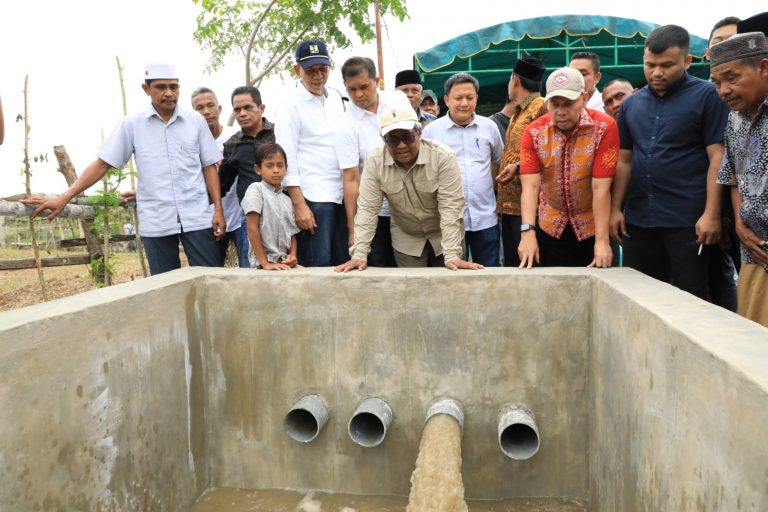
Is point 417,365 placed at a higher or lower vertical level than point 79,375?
lower

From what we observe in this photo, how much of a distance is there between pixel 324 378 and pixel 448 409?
746mm

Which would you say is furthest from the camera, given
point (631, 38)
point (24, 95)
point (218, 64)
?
point (218, 64)

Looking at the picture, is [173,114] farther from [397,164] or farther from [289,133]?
[397,164]

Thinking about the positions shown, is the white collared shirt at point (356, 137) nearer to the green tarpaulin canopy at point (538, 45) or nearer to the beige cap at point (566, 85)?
the beige cap at point (566, 85)

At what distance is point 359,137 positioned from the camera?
4.14m

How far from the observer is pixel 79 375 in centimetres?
253

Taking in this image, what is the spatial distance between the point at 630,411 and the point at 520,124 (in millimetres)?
2246

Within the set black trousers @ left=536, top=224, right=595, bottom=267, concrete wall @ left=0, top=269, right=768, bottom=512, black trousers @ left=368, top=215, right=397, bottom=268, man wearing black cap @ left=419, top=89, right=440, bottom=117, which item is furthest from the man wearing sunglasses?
man wearing black cap @ left=419, top=89, right=440, bottom=117

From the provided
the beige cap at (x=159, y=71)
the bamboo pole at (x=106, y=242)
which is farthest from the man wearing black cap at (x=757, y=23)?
the bamboo pole at (x=106, y=242)

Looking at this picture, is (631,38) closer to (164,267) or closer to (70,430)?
(164,267)

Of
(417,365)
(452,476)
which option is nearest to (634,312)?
(452,476)

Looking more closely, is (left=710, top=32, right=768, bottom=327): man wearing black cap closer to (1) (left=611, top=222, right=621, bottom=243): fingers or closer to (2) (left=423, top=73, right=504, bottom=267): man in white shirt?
(1) (left=611, top=222, right=621, bottom=243): fingers

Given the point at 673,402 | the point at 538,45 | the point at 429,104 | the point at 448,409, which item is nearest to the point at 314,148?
the point at 448,409

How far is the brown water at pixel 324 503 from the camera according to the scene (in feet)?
10.8
